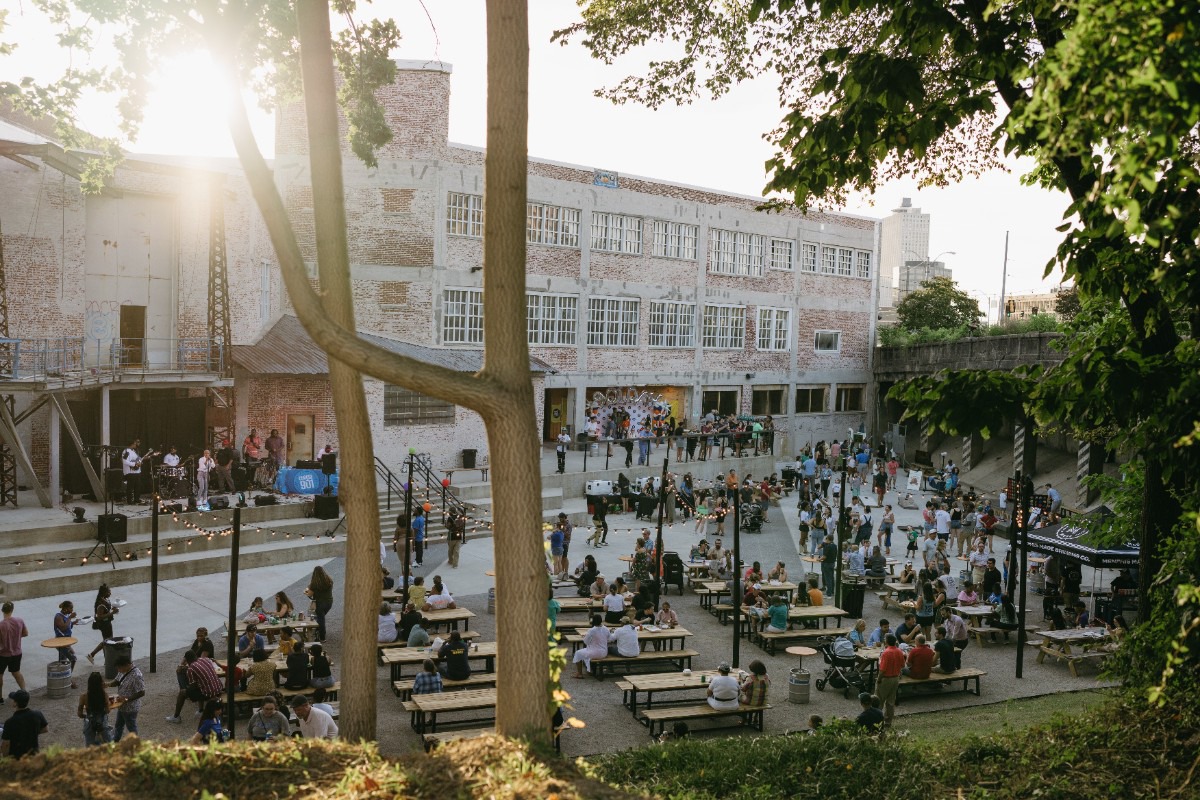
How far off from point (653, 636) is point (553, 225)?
2414cm

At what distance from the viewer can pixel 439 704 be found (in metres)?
13.3

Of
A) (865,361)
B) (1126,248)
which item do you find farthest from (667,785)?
(865,361)

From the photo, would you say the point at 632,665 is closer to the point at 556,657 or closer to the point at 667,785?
the point at 667,785

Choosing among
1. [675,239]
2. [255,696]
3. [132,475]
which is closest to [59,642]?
[255,696]

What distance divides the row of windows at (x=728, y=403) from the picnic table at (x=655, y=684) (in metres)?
17.7

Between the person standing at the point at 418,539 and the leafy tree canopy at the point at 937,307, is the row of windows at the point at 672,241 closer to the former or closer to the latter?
the leafy tree canopy at the point at 937,307

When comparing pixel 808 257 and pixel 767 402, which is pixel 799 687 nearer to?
pixel 767 402

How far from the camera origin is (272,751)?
23.5 ft

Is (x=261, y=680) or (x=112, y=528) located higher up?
(x=112, y=528)

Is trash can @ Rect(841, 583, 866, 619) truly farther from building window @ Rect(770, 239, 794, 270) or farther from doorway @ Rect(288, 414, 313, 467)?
building window @ Rect(770, 239, 794, 270)

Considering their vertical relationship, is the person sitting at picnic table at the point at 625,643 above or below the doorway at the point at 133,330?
below

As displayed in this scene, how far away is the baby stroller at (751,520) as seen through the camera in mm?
30234

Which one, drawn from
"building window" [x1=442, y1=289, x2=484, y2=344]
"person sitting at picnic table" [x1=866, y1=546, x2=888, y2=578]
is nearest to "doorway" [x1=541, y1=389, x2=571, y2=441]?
"building window" [x1=442, y1=289, x2=484, y2=344]

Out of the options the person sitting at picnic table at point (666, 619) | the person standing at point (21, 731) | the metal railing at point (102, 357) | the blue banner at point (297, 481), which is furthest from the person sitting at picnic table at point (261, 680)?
the blue banner at point (297, 481)
